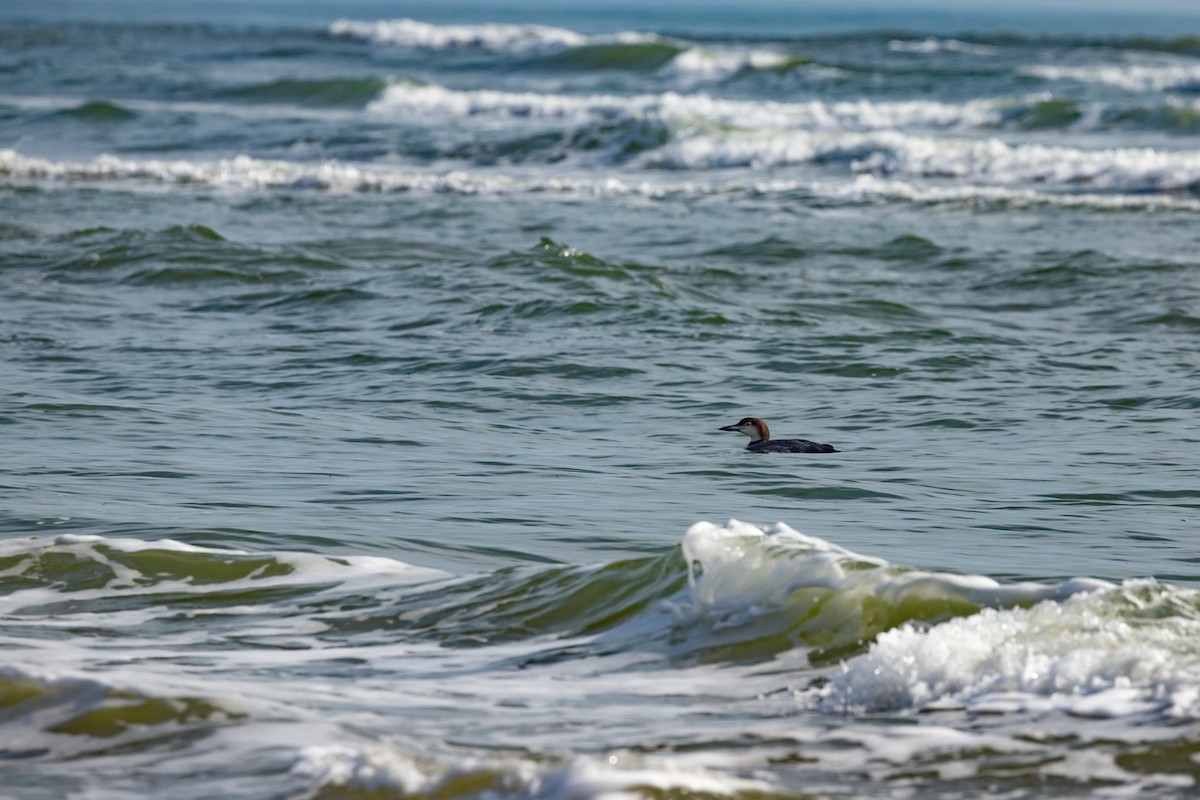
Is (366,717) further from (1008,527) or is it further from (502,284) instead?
(502,284)


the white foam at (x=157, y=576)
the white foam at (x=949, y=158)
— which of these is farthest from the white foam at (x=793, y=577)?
the white foam at (x=949, y=158)

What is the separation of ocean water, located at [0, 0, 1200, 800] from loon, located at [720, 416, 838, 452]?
0.36 feet

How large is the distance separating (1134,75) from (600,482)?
39.8 m

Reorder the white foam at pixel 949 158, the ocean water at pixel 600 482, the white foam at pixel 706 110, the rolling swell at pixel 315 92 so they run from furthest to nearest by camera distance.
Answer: the rolling swell at pixel 315 92 → the white foam at pixel 706 110 → the white foam at pixel 949 158 → the ocean water at pixel 600 482

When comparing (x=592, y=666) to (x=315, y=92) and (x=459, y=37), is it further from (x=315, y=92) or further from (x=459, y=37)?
(x=459, y=37)

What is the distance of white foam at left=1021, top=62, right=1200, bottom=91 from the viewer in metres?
41.8

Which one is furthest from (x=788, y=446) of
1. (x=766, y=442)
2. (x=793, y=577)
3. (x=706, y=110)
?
(x=706, y=110)

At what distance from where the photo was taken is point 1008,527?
26.0ft

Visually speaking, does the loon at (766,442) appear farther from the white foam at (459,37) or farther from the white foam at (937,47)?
the white foam at (459,37)

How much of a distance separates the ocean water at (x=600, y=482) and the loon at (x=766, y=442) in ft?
0.36

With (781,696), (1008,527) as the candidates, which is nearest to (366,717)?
→ (781,696)

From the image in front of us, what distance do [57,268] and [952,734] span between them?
529 inches

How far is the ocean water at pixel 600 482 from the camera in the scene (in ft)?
16.2

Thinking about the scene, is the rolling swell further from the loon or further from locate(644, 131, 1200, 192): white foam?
the loon
